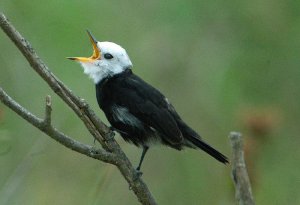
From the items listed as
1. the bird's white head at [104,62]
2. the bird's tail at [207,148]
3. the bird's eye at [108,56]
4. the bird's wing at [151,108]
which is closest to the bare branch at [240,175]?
the bird's wing at [151,108]

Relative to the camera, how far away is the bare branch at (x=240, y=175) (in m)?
3.76

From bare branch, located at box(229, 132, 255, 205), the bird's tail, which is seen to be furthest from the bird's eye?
bare branch, located at box(229, 132, 255, 205)

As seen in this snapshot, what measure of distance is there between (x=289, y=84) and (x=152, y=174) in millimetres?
1290

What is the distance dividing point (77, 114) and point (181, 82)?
329cm

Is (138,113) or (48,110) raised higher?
(48,110)

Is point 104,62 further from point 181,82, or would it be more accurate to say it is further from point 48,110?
point 48,110

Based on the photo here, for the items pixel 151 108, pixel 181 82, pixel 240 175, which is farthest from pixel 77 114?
pixel 181 82

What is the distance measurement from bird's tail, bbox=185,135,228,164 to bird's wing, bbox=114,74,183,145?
0.18 metres

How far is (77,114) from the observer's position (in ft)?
14.2

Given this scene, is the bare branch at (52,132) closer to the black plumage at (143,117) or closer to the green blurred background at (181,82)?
the black plumage at (143,117)

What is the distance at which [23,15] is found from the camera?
771 centimetres

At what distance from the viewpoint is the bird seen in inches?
217

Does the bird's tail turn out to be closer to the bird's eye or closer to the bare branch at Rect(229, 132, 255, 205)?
the bird's eye

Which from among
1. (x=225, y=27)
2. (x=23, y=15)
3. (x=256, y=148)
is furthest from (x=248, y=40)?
(x=256, y=148)
